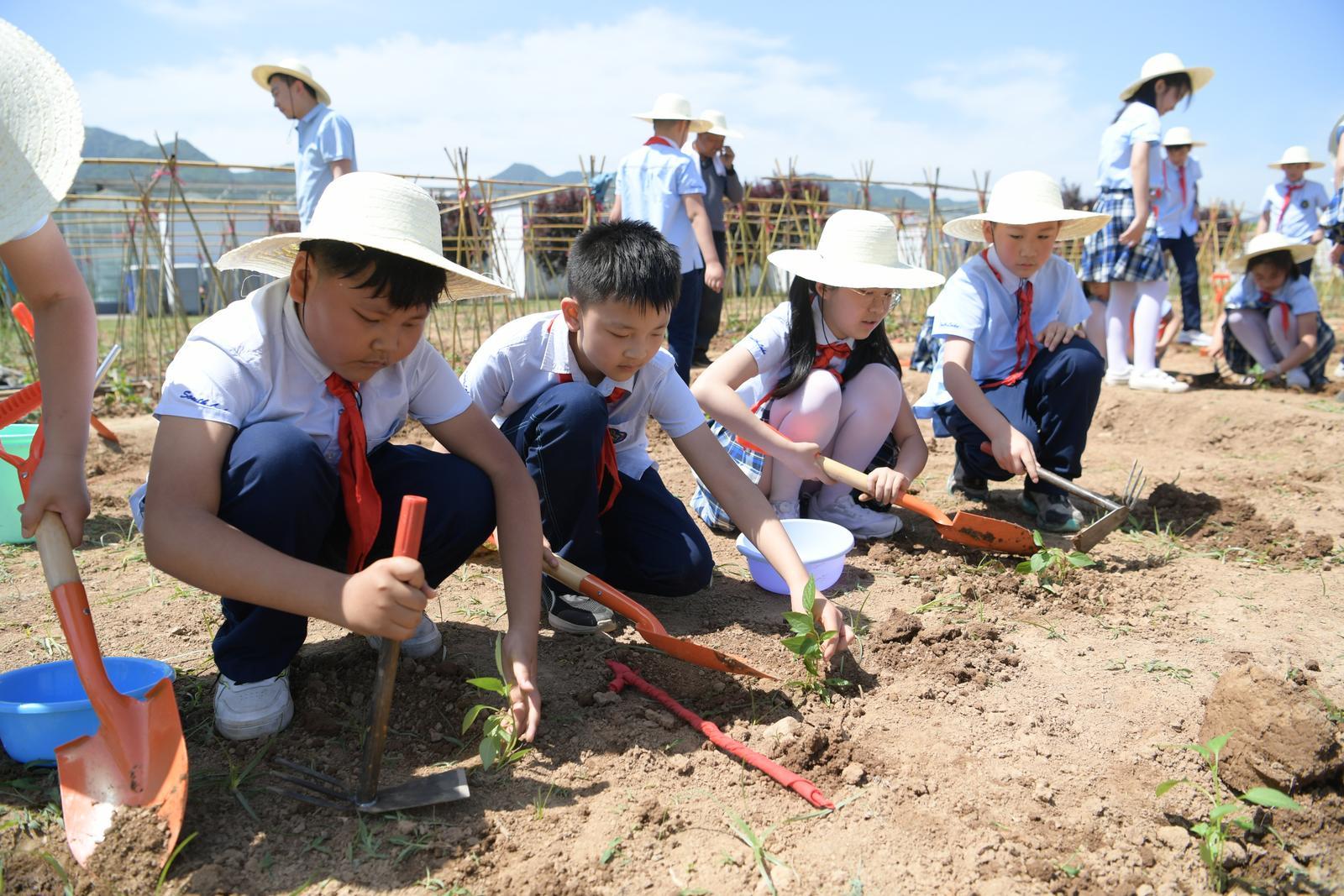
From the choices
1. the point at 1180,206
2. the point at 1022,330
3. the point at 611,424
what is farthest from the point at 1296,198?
the point at 611,424

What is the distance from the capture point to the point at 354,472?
1.81m

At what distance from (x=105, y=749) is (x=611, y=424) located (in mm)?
1382

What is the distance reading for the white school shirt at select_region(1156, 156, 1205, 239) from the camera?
5863 millimetres

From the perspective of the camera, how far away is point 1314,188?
24.1ft

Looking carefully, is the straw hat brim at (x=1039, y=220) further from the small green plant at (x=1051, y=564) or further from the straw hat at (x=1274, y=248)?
the straw hat at (x=1274, y=248)

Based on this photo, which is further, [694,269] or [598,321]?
[694,269]

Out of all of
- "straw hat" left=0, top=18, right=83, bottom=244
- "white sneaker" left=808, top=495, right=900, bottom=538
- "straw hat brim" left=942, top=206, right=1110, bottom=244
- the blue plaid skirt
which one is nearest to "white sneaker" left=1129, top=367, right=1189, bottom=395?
the blue plaid skirt

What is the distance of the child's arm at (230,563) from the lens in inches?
52.7

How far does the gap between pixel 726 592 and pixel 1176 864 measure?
53.6 inches

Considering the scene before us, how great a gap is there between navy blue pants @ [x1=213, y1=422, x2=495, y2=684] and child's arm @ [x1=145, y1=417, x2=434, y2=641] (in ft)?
0.21

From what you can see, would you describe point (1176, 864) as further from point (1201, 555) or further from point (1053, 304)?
point (1053, 304)

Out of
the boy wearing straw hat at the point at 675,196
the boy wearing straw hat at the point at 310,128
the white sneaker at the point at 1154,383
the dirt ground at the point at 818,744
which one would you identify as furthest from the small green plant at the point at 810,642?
the white sneaker at the point at 1154,383

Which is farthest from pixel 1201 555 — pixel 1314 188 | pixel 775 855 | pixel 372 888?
pixel 1314 188

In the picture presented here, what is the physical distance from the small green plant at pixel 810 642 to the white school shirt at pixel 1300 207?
7351 mm
